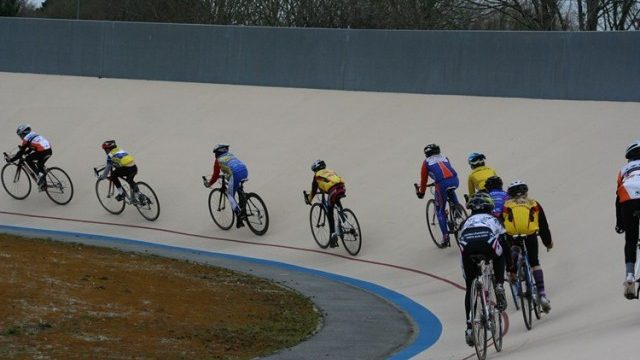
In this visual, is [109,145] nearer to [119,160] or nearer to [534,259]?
[119,160]

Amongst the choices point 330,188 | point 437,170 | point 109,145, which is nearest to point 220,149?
point 109,145

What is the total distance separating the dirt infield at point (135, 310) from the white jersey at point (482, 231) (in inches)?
87.1

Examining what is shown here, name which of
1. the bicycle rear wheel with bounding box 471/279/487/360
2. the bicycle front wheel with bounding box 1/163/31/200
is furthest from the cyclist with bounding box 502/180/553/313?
the bicycle front wheel with bounding box 1/163/31/200

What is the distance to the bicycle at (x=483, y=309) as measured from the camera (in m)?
9.47

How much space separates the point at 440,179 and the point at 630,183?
547cm

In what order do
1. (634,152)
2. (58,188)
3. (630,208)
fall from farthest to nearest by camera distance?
1. (58,188)
2. (634,152)
3. (630,208)

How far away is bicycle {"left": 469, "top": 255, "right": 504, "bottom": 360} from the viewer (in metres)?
9.47

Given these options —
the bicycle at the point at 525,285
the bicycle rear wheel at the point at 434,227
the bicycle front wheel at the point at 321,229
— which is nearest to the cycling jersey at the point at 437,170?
the bicycle rear wheel at the point at 434,227

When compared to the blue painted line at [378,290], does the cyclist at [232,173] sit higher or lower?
higher

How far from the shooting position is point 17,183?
2184 cm

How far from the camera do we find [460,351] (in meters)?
10.6

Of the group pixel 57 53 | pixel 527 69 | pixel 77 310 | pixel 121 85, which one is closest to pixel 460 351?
pixel 77 310

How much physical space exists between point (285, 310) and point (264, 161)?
8717mm

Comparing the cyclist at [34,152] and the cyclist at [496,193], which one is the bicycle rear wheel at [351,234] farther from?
the cyclist at [34,152]
